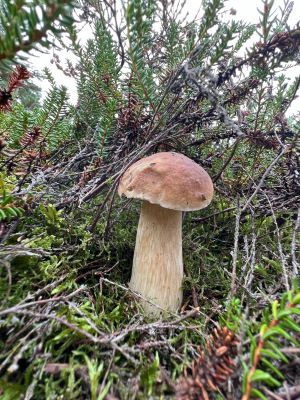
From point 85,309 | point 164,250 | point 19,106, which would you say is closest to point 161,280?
point 164,250

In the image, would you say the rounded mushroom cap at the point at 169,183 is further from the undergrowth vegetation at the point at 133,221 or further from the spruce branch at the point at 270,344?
the spruce branch at the point at 270,344

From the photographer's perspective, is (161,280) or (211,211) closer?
(161,280)

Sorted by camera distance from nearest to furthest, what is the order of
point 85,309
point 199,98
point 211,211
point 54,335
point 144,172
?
point 54,335
point 85,309
point 144,172
point 199,98
point 211,211

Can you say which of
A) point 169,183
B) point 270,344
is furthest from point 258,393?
point 169,183

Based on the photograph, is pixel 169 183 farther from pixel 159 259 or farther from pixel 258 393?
pixel 258 393

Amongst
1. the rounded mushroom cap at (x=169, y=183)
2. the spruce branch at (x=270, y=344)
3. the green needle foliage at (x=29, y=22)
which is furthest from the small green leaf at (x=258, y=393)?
the green needle foliage at (x=29, y=22)

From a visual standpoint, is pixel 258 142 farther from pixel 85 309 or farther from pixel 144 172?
pixel 85 309
